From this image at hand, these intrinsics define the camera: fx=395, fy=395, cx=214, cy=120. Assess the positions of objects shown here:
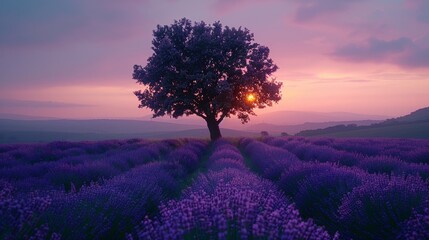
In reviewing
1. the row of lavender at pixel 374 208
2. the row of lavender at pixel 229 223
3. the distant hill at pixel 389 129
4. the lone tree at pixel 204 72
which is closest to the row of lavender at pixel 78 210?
the row of lavender at pixel 229 223

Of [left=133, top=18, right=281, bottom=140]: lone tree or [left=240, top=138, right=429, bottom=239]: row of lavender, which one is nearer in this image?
[left=240, top=138, right=429, bottom=239]: row of lavender

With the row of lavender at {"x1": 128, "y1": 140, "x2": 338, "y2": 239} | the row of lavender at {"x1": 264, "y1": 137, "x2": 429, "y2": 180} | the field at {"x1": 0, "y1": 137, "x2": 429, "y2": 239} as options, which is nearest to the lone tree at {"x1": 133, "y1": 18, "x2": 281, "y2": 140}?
the row of lavender at {"x1": 264, "y1": 137, "x2": 429, "y2": 180}

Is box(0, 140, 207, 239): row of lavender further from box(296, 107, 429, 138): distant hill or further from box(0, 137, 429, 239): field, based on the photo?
box(296, 107, 429, 138): distant hill

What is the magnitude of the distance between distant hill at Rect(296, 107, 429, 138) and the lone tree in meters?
10.3

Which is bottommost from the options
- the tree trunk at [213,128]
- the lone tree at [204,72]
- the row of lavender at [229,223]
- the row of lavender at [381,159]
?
the row of lavender at [381,159]

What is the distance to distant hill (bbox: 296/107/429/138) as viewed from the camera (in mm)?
26650

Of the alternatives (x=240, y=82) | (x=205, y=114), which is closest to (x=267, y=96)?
(x=240, y=82)

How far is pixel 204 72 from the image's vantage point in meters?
20.4

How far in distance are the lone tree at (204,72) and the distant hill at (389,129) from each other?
10346 millimetres

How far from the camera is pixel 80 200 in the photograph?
3.68m

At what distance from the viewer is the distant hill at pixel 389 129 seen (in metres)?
26.6

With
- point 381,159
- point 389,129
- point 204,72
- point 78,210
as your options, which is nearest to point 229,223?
point 78,210

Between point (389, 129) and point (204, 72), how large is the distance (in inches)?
724

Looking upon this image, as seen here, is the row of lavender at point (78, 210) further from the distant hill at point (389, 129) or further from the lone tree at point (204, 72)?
the distant hill at point (389, 129)
